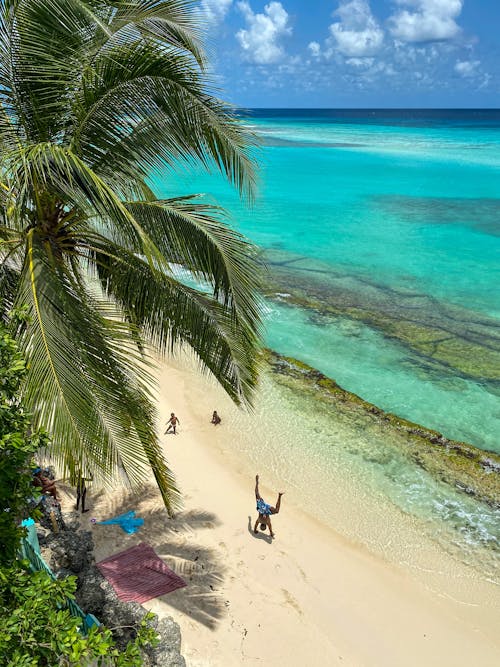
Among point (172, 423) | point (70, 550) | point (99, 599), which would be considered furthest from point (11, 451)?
point (172, 423)

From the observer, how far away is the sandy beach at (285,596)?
7.25 meters

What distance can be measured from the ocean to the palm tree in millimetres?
533

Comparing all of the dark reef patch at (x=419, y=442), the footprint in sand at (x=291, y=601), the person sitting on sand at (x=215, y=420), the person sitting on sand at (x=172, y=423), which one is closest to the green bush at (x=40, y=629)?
the footprint in sand at (x=291, y=601)

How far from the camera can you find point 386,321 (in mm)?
20156

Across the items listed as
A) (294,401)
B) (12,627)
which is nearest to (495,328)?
(294,401)

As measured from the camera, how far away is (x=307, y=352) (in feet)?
57.2

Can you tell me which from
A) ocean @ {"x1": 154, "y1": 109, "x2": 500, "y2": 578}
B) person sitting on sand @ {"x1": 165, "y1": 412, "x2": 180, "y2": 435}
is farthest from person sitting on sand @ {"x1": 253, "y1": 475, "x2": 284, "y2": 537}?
person sitting on sand @ {"x1": 165, "y1": 412, "x2": 180, "y2": 435}

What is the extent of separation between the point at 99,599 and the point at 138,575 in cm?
122

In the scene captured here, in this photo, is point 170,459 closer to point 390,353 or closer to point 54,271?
point 54,271

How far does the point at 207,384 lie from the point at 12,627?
11.9 meters

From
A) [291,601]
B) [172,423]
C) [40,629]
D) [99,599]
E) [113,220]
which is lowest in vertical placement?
[291,601]

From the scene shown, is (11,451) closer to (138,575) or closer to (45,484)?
(138,575)

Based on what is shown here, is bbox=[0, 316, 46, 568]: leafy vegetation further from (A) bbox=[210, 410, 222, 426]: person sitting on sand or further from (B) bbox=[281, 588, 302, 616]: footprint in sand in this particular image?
(A) bbox=[210, 410, 222, 426]: person sitting on sand

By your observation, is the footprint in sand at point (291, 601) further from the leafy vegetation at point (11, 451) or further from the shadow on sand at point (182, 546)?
the leafy vegetation at point (11, 451)
